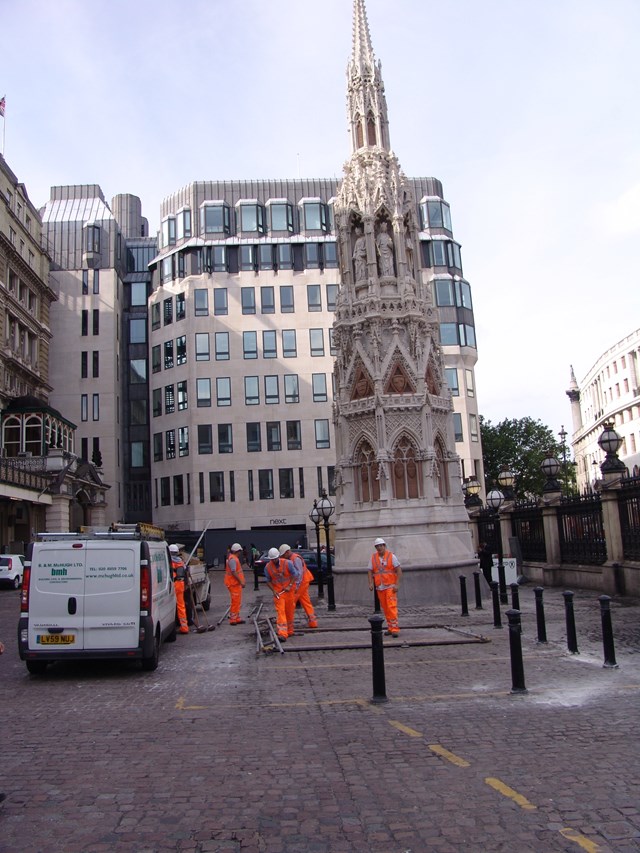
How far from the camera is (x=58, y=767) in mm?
6105

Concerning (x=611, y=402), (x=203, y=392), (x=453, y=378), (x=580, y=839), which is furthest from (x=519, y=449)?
(x=580, y=839)

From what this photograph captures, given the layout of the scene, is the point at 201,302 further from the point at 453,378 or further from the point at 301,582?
the point at 301,582

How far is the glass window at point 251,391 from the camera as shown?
5625cm

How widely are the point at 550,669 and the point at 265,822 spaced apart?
6044 mm

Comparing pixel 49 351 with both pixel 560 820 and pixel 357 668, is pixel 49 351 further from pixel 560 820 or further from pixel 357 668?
pixel 560 820

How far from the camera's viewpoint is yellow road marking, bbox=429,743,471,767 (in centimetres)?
590

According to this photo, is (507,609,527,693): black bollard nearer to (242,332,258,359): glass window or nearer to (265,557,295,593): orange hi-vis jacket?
(265,557,295,593): orange hi-vis jacket

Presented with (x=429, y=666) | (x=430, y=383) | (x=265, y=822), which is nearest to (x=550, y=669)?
(x=429, y=666)

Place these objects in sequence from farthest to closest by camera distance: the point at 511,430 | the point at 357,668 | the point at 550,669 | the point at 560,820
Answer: the point at 511,430, the point at 357,668, the point at 550,669, the point at 560,820

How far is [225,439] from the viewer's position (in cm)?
5538

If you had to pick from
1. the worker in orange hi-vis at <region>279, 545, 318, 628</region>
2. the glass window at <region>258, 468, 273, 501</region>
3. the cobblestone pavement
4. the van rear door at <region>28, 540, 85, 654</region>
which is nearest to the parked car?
the worker in orange hi-vis at <region>279, 545, 318, 628</region>

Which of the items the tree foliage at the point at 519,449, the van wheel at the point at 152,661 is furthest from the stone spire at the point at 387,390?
the tree foliage at the point at 519,449

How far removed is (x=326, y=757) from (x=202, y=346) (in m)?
52.1

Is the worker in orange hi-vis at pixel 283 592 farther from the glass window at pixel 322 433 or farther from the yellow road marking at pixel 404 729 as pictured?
the glass window at pixel 322 433
